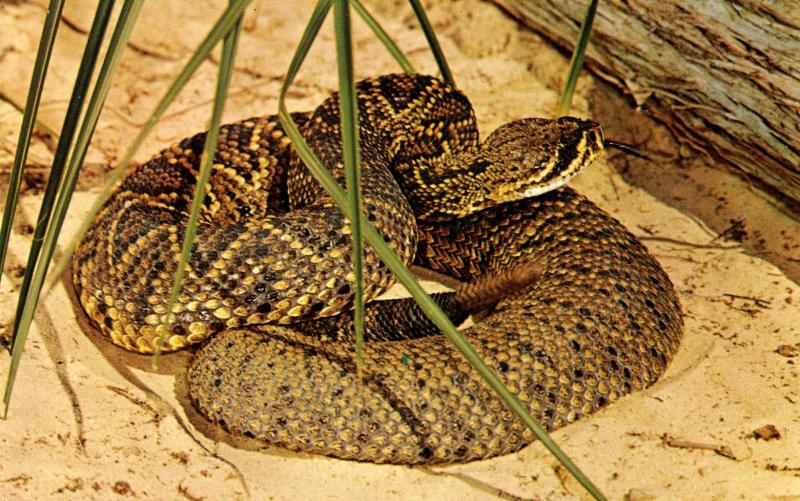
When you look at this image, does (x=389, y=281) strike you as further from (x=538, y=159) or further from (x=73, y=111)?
(x=73, y=111)

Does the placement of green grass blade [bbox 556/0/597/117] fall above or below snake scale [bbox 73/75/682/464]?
above

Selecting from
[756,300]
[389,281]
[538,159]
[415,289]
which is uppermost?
[415,289]

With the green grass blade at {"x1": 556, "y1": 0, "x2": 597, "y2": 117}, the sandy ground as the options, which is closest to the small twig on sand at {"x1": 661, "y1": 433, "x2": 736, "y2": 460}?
the sandy ground

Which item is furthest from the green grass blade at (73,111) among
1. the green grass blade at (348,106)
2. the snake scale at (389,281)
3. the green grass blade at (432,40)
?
the green grass blade at (432,40)

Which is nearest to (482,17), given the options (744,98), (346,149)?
(744,98)

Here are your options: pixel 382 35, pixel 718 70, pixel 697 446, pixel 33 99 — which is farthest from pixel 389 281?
pixel 718 70

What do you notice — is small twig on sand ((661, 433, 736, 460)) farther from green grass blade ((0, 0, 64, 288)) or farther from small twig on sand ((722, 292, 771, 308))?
green grass blade ((0, 0, 64, 288))
